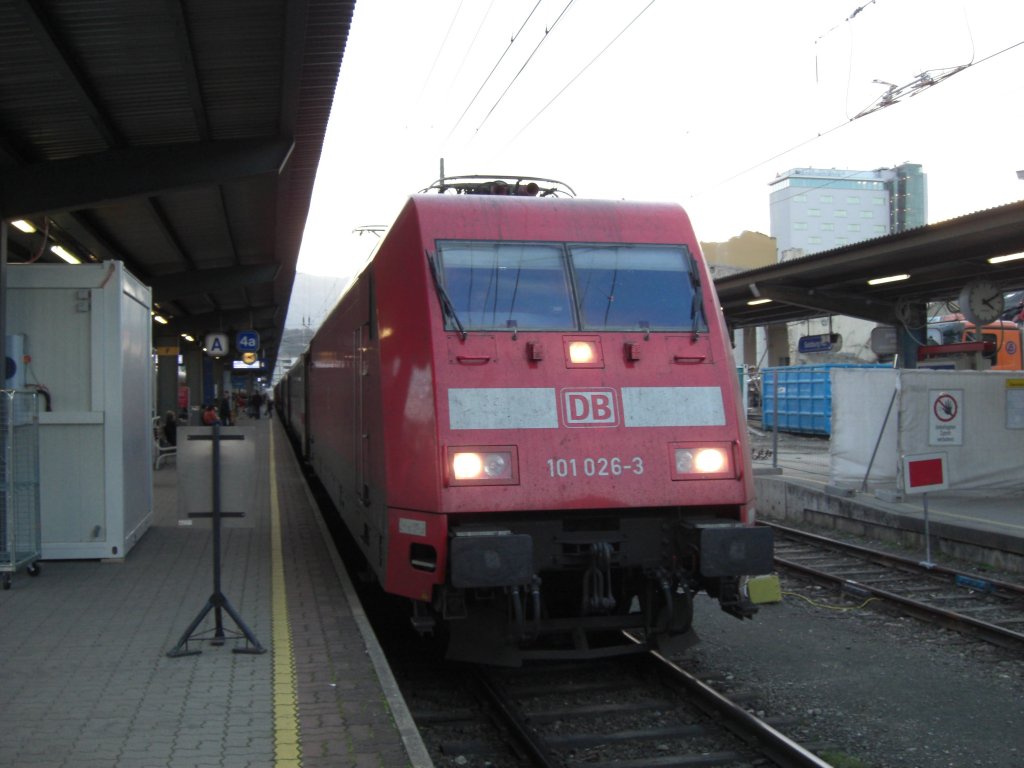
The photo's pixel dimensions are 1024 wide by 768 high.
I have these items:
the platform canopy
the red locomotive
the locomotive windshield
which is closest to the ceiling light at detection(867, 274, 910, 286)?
the platform canopy

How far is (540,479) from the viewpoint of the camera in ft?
19.7

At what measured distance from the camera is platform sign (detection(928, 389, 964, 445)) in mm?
13641

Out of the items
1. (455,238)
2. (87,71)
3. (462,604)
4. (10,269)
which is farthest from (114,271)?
(462,604)

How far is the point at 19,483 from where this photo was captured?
8.84 m

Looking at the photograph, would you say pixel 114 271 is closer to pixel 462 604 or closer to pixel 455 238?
pixel 455 238

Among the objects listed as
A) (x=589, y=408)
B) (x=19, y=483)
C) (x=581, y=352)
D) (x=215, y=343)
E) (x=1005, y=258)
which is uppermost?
(x=1005, y=258)

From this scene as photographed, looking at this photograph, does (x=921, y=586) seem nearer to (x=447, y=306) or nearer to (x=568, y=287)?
(x=568, y=287)

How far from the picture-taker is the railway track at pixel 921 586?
343 inches

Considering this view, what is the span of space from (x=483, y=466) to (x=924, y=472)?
745 centimetres

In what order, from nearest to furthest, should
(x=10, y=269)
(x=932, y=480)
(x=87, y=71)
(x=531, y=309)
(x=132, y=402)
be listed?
(x=531, y=309)
(x=87, y=71)
(x=10, y=269)
(x=132, y=402)
(x=932, y=480)

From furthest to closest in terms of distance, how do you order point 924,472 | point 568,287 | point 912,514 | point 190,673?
point 912,514
point 924,472
point 568,287
point 190,673

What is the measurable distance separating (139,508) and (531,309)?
639cm

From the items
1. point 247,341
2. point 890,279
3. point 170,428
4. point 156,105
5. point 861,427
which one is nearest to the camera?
point 156,105

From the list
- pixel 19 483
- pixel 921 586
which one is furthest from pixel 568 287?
pixel 921 586
